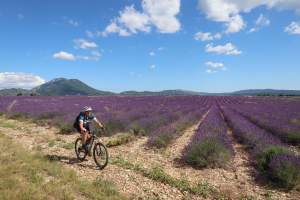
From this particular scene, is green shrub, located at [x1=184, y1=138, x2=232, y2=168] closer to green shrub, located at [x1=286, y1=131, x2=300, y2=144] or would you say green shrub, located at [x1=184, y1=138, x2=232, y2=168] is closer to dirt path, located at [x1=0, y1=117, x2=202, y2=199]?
dirt path, located at [x1=0, y1=117, x2=202, y2=199]

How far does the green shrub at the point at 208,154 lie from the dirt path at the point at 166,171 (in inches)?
11.3

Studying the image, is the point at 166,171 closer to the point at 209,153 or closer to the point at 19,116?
the point at 209,153

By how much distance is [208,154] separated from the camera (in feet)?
28.4

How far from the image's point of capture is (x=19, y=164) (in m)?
7.94

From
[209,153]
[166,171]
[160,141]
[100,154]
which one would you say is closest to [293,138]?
[209,153]

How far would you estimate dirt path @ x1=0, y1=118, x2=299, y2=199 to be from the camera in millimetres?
6500

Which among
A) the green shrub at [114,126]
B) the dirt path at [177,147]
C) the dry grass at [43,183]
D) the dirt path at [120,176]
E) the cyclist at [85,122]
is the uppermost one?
the cyclist at [85,122]

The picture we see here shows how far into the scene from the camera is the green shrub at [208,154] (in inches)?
332

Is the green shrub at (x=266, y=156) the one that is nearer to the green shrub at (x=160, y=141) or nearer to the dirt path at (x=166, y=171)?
the dirt path at (x=166, y=171)

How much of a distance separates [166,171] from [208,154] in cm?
141

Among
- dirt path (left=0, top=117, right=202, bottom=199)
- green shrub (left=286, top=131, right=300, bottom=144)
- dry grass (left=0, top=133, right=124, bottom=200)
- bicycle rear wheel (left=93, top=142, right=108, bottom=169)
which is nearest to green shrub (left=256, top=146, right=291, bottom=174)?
dirt path (left=0, top=117, right=202, bottom=199)

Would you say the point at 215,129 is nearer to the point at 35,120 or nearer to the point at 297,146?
the point at 297,146

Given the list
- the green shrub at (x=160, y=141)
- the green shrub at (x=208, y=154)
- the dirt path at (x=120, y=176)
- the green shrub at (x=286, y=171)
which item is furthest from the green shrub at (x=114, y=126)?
the green shrub at (x=286, y=171)

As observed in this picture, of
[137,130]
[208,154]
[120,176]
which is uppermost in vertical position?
[208,154]
